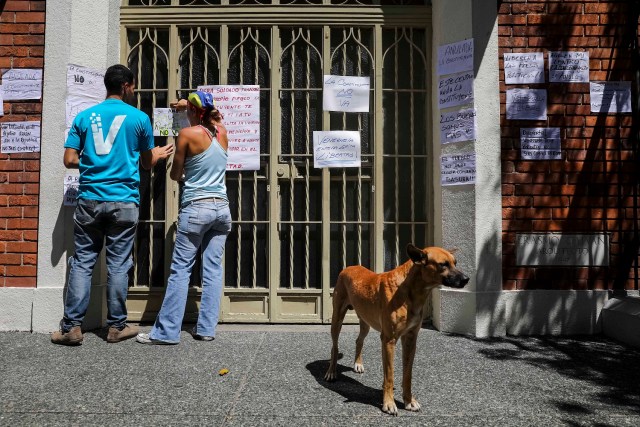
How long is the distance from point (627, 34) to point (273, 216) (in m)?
4.10

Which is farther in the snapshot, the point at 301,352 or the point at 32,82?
the point at 32,82

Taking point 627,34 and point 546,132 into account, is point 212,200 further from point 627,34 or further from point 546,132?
point 627,34

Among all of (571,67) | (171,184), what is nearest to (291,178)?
(171,184)

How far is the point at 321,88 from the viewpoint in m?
5.55

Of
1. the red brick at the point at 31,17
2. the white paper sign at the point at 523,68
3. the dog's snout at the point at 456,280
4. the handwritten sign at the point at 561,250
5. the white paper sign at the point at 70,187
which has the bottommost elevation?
the dog's snout at the point at 456,280

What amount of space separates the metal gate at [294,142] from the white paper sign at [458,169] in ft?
1.12

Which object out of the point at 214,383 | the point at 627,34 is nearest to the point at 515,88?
the point at 627,34

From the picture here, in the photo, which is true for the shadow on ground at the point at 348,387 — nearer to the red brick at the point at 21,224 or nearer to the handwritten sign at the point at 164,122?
the handwritten sign at the point at 164,122

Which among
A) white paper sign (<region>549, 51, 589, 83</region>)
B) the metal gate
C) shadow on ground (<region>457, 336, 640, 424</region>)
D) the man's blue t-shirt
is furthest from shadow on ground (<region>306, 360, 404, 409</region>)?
white paper sign (<region>549, 51, 589, 83</region>)

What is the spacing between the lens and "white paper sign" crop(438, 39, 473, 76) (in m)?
5.07

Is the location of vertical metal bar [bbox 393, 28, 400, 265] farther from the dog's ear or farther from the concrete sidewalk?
the dog's ear

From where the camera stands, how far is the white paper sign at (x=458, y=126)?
16.6 feet

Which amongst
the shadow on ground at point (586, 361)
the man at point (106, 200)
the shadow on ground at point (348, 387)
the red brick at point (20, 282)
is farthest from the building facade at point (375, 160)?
the shadow on ground at point (348, 387)

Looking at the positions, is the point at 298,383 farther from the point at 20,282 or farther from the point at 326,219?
the point at 20,282
